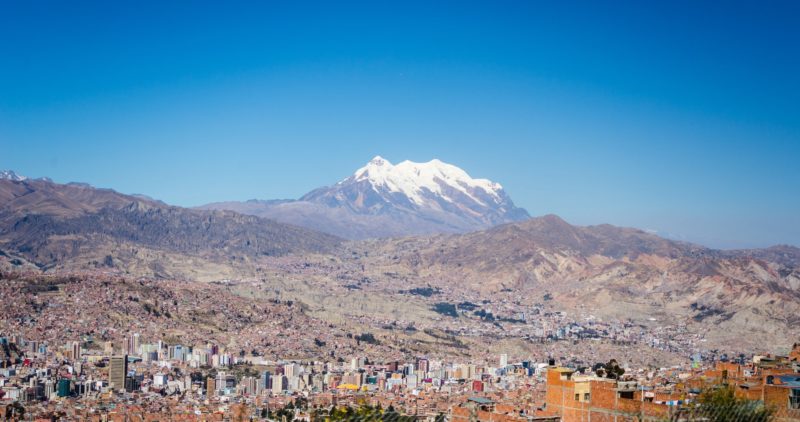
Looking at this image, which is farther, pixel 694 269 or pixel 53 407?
pixel 694 269

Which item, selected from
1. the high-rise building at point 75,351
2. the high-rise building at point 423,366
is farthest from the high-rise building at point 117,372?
the high-rise building at point 423,366

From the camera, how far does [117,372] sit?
70.2m

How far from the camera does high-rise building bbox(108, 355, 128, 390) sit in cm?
6773

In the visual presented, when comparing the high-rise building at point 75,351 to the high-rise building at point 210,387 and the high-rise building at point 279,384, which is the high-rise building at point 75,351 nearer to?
the high-rise building at point 210,387

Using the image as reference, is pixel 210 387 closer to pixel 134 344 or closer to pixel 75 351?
pixel 75 351

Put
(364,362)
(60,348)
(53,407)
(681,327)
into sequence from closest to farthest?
1. (53,407)
2. (60,348)
3. (364,362)
4. (681,327)

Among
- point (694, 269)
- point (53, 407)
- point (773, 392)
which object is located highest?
point (694, 269)

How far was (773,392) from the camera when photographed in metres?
17.2

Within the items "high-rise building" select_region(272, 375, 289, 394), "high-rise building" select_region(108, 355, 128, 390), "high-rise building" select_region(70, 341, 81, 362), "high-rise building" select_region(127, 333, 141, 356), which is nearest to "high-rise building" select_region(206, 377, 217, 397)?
"high-rise building" select_region(272, 375, 289, 394)

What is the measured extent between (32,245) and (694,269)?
416ft

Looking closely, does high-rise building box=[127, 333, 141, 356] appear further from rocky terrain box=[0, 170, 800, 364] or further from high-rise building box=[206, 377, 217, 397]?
high-rise building box=[206, 377, 217, 397]

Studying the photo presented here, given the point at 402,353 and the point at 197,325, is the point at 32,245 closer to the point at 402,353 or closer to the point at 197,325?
the point at 197,325

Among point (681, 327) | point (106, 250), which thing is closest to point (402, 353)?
point (681, 327)

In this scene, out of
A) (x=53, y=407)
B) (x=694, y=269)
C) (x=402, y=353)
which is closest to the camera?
(x=53, y=407)
